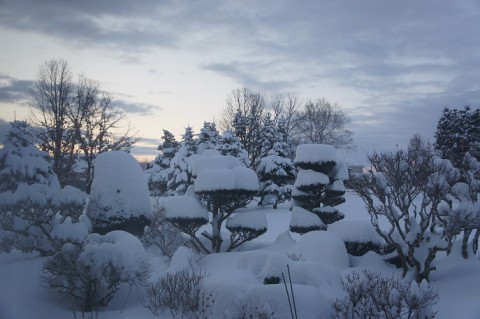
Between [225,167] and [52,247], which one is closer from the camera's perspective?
[52,247]

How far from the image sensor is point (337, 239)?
1175 centimetres

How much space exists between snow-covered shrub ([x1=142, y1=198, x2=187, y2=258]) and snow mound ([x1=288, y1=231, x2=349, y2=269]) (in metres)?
3.99

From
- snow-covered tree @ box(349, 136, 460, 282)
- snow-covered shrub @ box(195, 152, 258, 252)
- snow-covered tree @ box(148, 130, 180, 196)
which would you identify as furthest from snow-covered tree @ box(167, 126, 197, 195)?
snow-covered tree @ box(349, 136, 460, 282)

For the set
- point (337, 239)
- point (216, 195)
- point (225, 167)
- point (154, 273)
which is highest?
point (225, 167)

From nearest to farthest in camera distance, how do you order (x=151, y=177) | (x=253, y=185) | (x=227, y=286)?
1. (x=227, y=286)
2. (x=253, y=185)
3. (x=151, y=177)

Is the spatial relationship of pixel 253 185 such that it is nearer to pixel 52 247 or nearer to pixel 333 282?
pixel 333 282

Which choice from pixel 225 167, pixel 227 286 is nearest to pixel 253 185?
pixel 225 167

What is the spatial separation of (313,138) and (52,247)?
43.0 metres

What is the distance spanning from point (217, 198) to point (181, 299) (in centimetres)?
539

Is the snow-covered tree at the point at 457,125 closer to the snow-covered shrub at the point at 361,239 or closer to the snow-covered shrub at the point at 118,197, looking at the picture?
the snow-covered shrub at the point at 361,239

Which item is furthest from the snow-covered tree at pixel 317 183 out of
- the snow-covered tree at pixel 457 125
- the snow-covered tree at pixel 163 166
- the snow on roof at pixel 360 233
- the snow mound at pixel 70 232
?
the snow-covered tree at pixel 457 125

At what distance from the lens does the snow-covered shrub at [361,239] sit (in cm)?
1208

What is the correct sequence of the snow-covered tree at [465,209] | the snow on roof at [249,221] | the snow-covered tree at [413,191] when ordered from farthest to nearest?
the snow on roof at [249,221] < the snow-covered tree at [413,191] < the snow-covered tree at [465,209]

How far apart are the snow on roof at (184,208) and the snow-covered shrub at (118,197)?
28.4 inches
